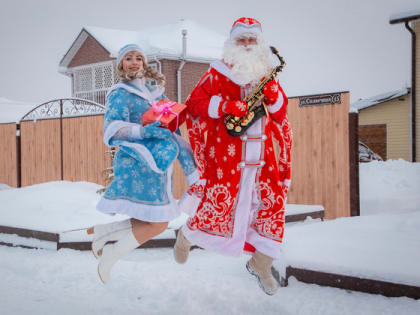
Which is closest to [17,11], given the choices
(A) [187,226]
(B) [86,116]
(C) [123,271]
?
(B) [86,116]

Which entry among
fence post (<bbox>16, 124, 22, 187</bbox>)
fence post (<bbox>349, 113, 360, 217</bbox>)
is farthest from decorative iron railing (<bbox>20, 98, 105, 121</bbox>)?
fence post (<bbox>349, 113, 360, 217</bbox>)

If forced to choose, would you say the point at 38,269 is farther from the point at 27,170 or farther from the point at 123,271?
the point at 27,170

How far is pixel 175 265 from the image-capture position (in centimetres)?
446

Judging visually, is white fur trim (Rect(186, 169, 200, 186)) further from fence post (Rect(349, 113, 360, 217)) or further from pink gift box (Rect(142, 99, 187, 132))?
fence post (Rect(349, 113, 360, 217))

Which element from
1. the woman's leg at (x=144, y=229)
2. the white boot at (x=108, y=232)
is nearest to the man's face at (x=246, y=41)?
the woman's leg at (x=144, y=229)

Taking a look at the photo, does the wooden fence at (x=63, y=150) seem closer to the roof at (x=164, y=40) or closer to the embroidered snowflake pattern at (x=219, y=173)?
the embroidered snowflake pattern at (x=219, y=173)

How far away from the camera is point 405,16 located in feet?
34.4

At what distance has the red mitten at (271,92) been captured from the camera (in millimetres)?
2916

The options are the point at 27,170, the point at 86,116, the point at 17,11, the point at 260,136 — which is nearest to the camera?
the point at 260,136

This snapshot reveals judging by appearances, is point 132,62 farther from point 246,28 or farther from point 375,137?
point 375,137

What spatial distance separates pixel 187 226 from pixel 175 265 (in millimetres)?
1509

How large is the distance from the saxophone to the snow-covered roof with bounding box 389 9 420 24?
9271 millimetres

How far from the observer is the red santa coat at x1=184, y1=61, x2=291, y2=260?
2.94m

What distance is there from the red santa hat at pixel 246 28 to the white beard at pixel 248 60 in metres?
0.06
